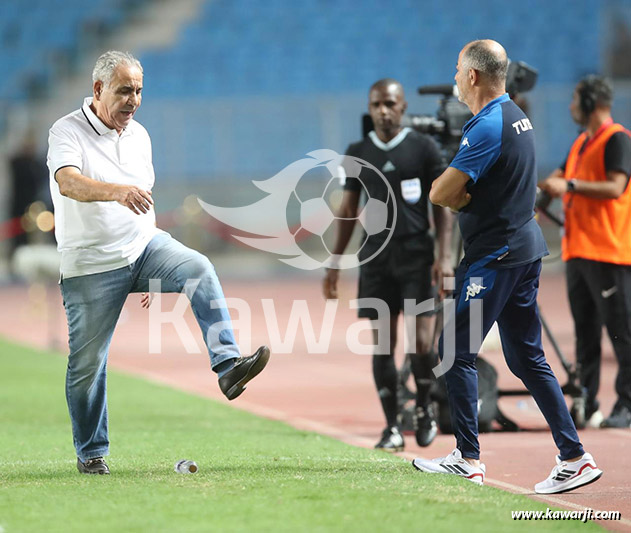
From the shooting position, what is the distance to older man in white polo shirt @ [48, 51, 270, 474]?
5.68m

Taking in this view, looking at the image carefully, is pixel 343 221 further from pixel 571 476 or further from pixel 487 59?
pixel 571 476

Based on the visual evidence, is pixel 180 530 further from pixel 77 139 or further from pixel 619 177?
pixel 619 177

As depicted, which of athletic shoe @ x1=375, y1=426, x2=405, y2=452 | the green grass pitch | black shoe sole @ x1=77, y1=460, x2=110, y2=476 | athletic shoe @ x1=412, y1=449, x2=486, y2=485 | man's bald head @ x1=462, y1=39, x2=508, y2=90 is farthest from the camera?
athletic shoe @ x1=375, y1=426, x2=405, y2=452

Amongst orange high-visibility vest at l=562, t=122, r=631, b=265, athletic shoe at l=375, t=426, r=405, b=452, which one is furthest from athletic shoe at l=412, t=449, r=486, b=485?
orange high-visibility vest at l=562, t=122, r=631, b=265

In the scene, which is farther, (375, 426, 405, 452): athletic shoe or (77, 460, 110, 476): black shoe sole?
(375, 426, 405, 452): athletic shoe

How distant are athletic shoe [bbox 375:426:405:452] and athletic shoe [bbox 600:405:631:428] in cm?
173

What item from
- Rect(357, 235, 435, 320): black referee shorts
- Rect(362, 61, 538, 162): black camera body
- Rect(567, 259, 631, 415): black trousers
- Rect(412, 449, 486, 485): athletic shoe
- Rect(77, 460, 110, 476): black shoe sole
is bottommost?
Rect(77, 460, 110, 476): black shoe sole

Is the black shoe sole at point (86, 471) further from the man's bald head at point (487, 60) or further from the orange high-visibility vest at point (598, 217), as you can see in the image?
the orange high-visibility vest at point (598, 217)

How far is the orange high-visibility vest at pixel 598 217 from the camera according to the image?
26.8 feet

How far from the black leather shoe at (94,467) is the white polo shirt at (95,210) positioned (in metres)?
1.01

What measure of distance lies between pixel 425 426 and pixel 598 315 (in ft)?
6.05

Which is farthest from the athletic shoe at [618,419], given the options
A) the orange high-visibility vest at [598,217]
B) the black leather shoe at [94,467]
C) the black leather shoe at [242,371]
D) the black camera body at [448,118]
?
the black leather shoe at [94,467]

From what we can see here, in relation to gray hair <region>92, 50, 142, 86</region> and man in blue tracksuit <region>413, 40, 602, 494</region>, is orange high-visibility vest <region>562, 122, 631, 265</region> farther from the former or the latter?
gray hair <region>92, 50, 142, 86</region>

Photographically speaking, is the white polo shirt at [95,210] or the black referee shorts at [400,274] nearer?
the white polo shirt at [95,210]
